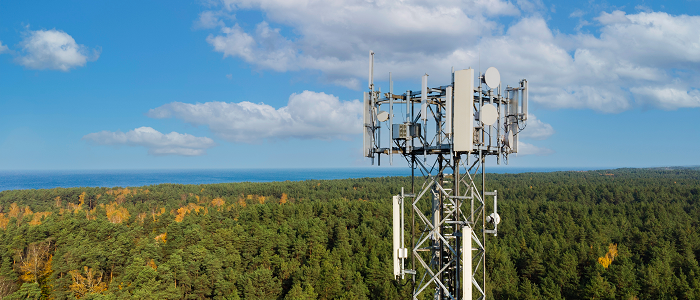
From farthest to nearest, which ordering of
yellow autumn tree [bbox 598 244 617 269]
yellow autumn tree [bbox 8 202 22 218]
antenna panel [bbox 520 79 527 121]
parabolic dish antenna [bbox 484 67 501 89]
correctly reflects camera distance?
1. yellow autumn tree [bbox 8 202 22 218]
2. yellow autumn tree [bbox 598 244 617 269]
3. antenna panel [bbox 520 79 527 121]
4. parabolic dish antenna [bbox 484 67 501 89]

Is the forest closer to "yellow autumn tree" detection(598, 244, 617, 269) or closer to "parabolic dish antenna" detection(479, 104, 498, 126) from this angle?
"yellow autumn tree" detection(598, 244, 617, 269)

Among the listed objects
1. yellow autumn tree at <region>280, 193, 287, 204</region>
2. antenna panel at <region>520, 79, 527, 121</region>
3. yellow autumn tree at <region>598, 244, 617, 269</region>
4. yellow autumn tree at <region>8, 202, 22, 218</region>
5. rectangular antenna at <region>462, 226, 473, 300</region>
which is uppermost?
antenna panel at <region>520, 79, 527, 121</region>

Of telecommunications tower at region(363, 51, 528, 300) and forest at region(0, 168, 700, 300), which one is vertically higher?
telecommunications tower at region(363, 51, 528, 300)

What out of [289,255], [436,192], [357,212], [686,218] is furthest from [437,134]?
[686,218]

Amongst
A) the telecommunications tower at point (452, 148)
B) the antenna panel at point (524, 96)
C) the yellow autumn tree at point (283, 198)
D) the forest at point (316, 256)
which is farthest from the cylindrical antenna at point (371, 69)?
the yellow autumn tree at point (283, 198)

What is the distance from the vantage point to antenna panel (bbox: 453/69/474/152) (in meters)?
13.1

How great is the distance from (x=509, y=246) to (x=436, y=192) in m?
55.2

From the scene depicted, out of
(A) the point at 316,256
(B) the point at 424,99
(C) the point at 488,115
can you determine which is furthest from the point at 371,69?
(A) the point at 316,256

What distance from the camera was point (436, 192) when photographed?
14.8 m

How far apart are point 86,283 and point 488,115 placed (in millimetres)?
52370

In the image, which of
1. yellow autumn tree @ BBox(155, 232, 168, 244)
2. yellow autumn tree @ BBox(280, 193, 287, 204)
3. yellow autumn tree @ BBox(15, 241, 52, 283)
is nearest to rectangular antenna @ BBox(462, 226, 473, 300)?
yellow autumn tree @ BBox(15, 241, 52, 283)

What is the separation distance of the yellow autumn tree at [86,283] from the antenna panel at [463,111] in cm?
4454

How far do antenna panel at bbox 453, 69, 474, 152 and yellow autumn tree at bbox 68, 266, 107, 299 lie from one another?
44545 millimetres

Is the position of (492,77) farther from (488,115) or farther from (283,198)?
(283,198)
